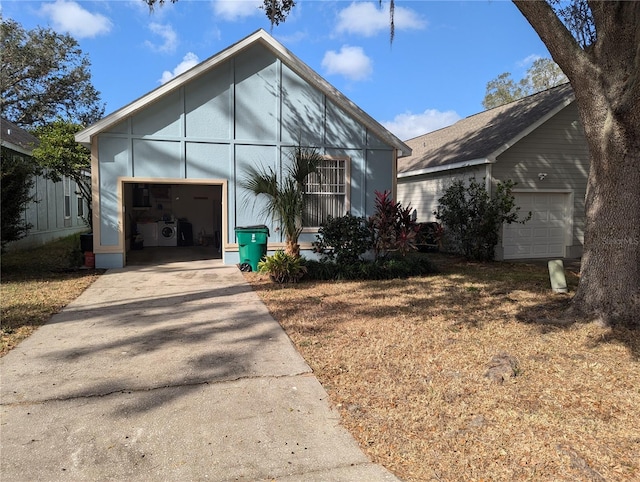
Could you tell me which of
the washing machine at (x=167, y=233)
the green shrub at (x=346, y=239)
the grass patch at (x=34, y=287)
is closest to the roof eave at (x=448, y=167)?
the green shrub at (x=346, y=239)

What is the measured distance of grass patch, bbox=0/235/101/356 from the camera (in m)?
5.84

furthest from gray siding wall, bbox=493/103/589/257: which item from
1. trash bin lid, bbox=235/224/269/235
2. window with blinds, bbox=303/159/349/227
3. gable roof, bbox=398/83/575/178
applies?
trash bin lid, bbox=235/224/269/235

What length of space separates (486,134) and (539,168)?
2364mm

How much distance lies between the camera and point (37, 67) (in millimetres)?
27719

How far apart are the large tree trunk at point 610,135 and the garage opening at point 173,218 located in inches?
477

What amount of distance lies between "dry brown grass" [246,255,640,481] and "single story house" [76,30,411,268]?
488cm

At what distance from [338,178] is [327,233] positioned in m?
2.33

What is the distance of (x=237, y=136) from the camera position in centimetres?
1148

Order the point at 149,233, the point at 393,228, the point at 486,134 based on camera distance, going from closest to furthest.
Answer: the point at 393,228, the point at 486,134, the point at 149,233

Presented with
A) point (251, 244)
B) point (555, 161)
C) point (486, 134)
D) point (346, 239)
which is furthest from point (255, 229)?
point (555, 161)

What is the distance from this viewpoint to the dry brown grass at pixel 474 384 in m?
2.92

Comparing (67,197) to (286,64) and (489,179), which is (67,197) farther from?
(489,179)

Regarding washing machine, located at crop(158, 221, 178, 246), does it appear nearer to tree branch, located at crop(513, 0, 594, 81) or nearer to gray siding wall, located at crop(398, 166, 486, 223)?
gray siding wall, located at crop(398, 166, 486, 223)

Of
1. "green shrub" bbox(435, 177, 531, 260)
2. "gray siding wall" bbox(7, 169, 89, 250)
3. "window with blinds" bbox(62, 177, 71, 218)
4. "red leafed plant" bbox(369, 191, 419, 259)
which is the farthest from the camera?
"window with blinds" bbox(62, 177, 71, 218)
